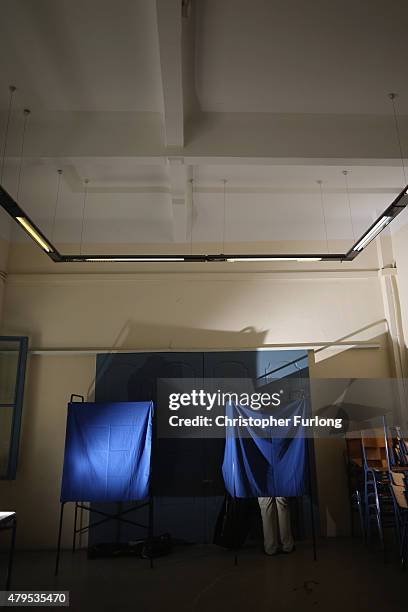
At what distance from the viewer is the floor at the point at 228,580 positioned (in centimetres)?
321

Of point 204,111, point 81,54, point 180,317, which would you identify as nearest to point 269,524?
point 180,317

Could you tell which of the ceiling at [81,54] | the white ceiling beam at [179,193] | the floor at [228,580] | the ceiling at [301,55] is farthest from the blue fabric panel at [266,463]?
the ceiling at [81,54]

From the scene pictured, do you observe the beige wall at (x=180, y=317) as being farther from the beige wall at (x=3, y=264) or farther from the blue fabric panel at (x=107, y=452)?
the blue fabric panel at (x=107, y=452)

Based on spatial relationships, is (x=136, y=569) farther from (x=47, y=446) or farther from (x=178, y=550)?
(x=47, y=446)

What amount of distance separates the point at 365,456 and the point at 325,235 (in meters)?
2.83

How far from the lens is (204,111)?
370cm

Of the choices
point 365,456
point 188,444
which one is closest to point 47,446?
point 188,444

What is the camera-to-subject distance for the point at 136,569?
407cm

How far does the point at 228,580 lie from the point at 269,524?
37.4 inches

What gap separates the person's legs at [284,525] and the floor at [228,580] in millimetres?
127

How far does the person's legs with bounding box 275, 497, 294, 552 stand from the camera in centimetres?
453

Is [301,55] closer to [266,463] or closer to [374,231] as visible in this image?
[374,231]

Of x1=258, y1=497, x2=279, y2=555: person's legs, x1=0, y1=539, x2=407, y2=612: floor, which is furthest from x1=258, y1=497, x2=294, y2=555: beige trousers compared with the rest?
x1=0, y1=539, x2=407, y2=612: floor

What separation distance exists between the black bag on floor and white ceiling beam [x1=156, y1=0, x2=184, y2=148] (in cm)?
374
